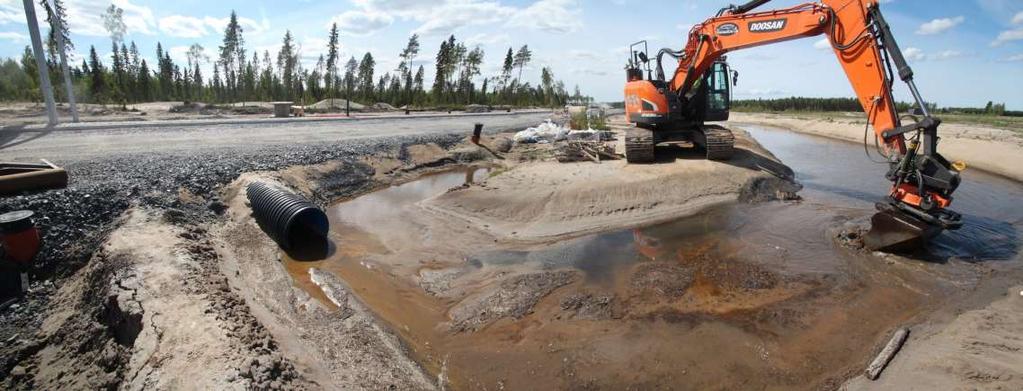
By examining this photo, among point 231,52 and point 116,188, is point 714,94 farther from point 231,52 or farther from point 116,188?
point 231,52

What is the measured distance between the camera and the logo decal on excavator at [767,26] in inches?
428

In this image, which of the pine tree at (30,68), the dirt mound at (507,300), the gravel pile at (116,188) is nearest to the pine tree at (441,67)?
the pine tree at (30,68)

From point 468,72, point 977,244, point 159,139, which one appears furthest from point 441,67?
point 977,244

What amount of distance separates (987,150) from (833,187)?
10.1m

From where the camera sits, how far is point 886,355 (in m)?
4.92

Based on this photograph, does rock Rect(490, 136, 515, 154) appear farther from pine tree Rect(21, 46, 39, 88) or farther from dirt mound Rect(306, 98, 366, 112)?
pine tree Rect(21, 46, 39, 88)

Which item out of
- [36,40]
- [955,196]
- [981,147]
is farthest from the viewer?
[981,147]

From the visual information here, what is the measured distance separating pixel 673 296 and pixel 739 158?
929 centimetres

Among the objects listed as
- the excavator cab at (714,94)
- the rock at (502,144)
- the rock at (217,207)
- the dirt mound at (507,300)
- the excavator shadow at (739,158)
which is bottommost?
the dirt mound at (507,300)

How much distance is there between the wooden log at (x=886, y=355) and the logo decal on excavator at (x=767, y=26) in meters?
7.73

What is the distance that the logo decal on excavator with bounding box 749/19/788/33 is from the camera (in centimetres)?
1088

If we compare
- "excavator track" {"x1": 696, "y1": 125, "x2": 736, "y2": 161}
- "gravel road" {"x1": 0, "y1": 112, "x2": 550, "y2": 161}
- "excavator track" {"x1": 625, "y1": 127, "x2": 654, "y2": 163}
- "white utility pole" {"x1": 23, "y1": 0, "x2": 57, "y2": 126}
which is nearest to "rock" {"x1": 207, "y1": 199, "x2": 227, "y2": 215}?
"gravel road" {"x1": 0, "y1": 112, "x2": 550, "y2": 161}

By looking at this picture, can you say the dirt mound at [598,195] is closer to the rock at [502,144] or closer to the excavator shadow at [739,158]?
the excavator shadow at [739,158]

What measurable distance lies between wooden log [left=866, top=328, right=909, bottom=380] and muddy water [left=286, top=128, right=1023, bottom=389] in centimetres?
21
